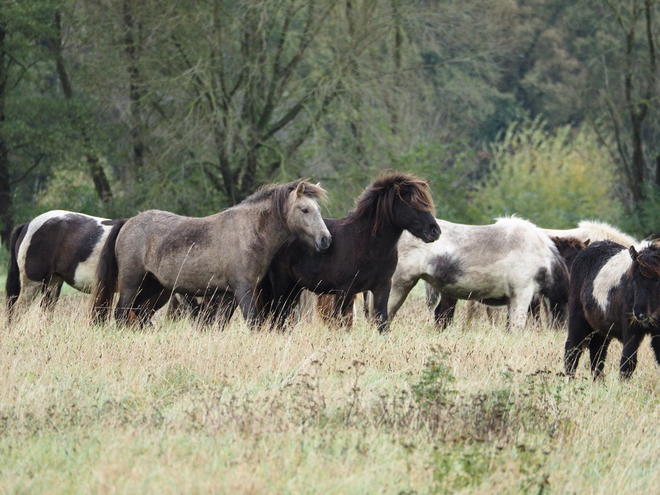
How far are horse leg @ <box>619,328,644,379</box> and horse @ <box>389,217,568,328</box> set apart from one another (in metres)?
3.90

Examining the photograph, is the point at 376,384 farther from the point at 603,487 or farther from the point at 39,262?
the point at 39,262

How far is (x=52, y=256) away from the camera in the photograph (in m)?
11.2

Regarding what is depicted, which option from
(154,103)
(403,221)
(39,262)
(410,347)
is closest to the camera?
(410,347)

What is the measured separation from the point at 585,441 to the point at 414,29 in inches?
714

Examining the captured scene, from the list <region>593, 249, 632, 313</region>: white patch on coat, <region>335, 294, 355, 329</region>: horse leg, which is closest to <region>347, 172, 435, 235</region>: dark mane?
<region>335, 294, 355, 329</region>: horse leg

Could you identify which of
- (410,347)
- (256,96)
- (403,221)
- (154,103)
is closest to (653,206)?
(256,96)

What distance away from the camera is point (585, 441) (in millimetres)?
5367

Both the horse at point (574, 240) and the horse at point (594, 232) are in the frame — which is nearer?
the horse at point (594, 232)

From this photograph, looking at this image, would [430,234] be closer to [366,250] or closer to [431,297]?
[366,250]

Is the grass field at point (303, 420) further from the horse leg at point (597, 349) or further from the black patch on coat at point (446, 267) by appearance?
the black patch on coat at point (446, 267)

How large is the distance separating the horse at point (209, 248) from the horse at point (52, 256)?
4.60 ft

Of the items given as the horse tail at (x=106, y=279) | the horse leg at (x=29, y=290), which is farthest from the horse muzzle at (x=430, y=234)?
the horse leg at (x=29, y=290)

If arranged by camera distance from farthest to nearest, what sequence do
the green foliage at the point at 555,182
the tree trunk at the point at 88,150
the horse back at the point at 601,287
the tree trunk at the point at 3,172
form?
the green foliage at the point at 555,182, the tree trunk at the point at 3,172, the tree trunk at the point at 88,150, the horse back at the point at 601,287

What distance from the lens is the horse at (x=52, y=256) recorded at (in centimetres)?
1112
